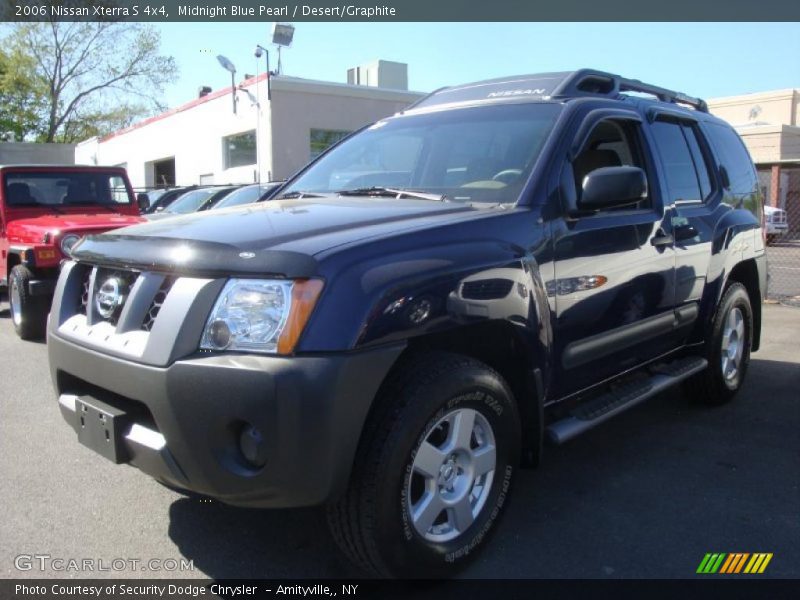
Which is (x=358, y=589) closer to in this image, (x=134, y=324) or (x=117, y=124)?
(x=134, y=324)

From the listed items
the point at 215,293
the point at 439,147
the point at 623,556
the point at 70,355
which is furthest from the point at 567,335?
the point at 70,355

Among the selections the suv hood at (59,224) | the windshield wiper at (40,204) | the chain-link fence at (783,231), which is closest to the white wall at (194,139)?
the windshield wiper at (40,204)

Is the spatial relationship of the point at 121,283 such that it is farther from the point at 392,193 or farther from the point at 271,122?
the point at 271,122

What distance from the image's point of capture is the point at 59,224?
7328 millimetres

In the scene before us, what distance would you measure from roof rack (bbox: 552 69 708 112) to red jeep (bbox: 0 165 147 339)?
5.13 meters

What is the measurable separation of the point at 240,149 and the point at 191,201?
8601mm

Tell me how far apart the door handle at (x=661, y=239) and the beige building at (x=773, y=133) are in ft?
41.8

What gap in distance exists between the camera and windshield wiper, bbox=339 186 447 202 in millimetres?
3357

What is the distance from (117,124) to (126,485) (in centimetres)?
4834

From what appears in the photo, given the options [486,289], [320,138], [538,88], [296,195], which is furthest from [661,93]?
[320,138]

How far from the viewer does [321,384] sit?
222 cm

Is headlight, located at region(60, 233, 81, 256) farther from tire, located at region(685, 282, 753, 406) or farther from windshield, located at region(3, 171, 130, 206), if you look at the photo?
tire, located at region(685, 282, 753, 406)

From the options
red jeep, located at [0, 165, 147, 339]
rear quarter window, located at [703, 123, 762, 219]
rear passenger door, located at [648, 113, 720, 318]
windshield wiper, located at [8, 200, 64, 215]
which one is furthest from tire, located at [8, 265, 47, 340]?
rear quarter window, located at [703, 123, 762, 219]

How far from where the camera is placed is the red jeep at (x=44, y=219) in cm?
708
